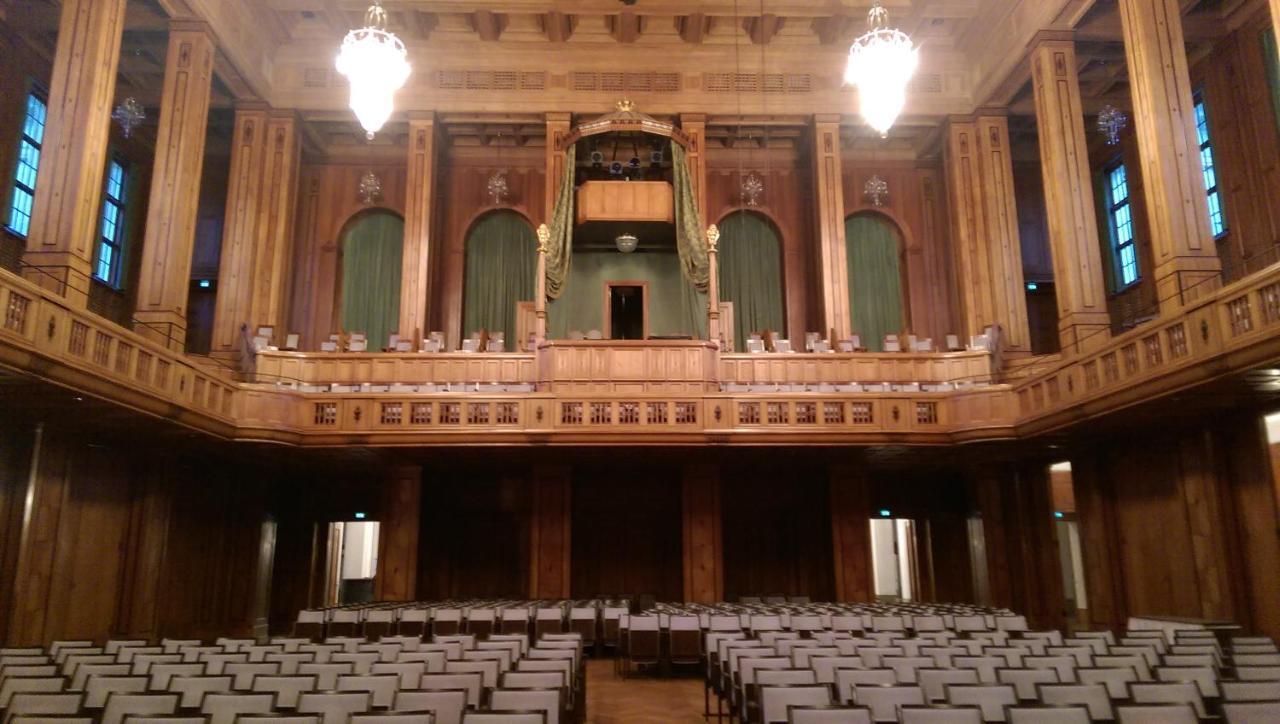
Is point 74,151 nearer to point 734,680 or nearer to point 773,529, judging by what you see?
point 734,680

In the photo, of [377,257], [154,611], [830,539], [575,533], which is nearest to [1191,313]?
[830,539]

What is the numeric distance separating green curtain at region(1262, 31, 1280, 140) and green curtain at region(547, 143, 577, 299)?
1346cm

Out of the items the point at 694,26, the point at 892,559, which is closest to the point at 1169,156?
the point at 694,26

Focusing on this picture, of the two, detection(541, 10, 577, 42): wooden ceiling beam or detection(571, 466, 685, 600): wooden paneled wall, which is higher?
detection(541, 10, 577, 42): wooden ceiling beam

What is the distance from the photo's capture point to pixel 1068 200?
15.2 meters

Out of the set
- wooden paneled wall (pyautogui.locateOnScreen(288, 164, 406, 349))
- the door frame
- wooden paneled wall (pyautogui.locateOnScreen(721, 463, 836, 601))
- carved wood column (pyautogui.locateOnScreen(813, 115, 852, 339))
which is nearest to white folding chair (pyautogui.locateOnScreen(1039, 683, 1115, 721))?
wooden paneled wall (pyautogui.locateOnScreen(721, 463, 836, 601))

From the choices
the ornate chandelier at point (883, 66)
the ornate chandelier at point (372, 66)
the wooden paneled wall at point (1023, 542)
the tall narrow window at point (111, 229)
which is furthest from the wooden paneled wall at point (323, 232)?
the wooden paneled wall at point (1023, 542)

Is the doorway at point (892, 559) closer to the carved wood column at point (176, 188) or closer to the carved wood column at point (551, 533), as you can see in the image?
the carved wood column at point (551, 533)

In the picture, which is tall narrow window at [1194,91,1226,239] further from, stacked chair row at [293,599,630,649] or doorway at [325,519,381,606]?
doorway at [325,519,381,606]

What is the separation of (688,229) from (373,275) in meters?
8.88

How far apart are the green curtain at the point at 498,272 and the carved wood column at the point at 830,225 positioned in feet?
23.9

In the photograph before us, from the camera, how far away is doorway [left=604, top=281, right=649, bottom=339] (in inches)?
816

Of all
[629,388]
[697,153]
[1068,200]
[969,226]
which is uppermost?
[697,153]

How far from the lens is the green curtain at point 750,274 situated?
2112 cm
